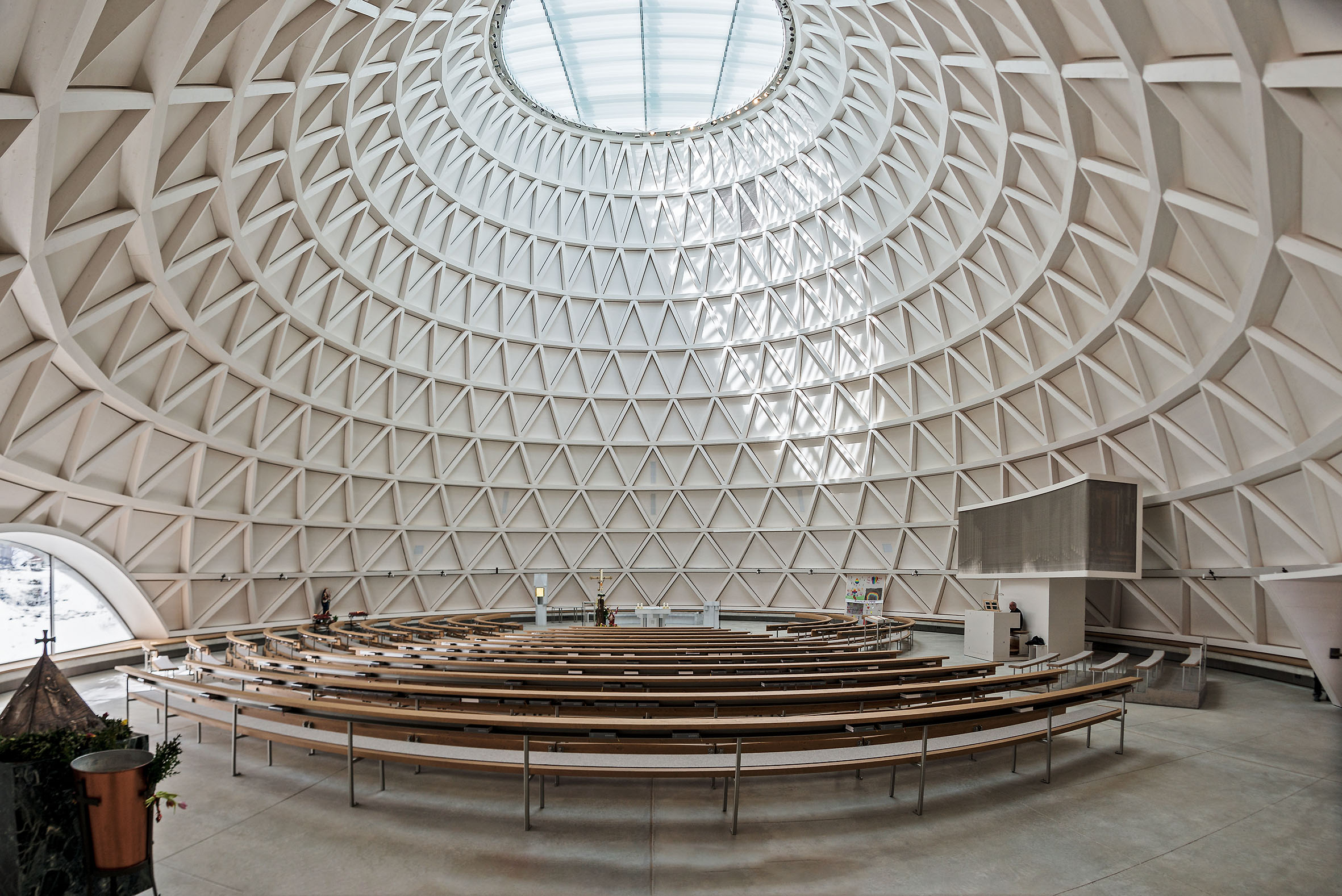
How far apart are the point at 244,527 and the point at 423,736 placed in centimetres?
1957

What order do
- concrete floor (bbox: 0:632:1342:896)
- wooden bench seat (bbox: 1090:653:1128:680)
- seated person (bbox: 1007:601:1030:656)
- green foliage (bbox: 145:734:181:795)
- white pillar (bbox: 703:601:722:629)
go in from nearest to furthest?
green foliage (bbox: 145:734:181:795), concrete floor (bbox: 0:632:1342:896), wooden bench seat (bbox: 1090:653:1128:680), seated person (bbox: 1007:601:1030:656), white pillar (bbox: 703:601:722:629)

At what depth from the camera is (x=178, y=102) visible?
35.3 ft

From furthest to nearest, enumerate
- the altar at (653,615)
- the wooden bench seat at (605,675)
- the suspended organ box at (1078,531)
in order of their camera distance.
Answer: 1. the altar at (653,615)
2. the suspended organ box at (1078,531)
3. the wooden bench seat at (605,675)

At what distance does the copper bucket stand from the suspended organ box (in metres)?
17.8

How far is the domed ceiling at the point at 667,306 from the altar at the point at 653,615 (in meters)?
3.13

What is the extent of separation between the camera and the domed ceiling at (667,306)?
10031 mm

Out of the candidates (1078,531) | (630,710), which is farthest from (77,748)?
(1078,531)

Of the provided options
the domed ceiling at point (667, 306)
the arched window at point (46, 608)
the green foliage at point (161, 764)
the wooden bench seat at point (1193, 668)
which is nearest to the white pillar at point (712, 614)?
the domed ceiling at point (667, 306)

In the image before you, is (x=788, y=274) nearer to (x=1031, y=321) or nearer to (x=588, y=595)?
(x=1031, y=321)

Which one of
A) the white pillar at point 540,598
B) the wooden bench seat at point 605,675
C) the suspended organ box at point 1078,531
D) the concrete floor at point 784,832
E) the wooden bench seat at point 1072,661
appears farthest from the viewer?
the white pillar at point 540,598

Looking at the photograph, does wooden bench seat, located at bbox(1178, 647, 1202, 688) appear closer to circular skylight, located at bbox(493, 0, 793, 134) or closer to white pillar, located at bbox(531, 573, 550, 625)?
circular skylight, located at bbox(493, 0, 793, 134)

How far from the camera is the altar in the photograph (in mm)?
28750

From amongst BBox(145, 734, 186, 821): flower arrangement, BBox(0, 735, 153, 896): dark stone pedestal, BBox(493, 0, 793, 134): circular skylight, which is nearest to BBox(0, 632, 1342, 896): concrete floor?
BBox(0, 735, 153, 896): dark stone pedestal

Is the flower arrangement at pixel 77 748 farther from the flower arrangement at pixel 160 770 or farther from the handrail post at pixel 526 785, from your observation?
the handrail post at pixel 526 785
